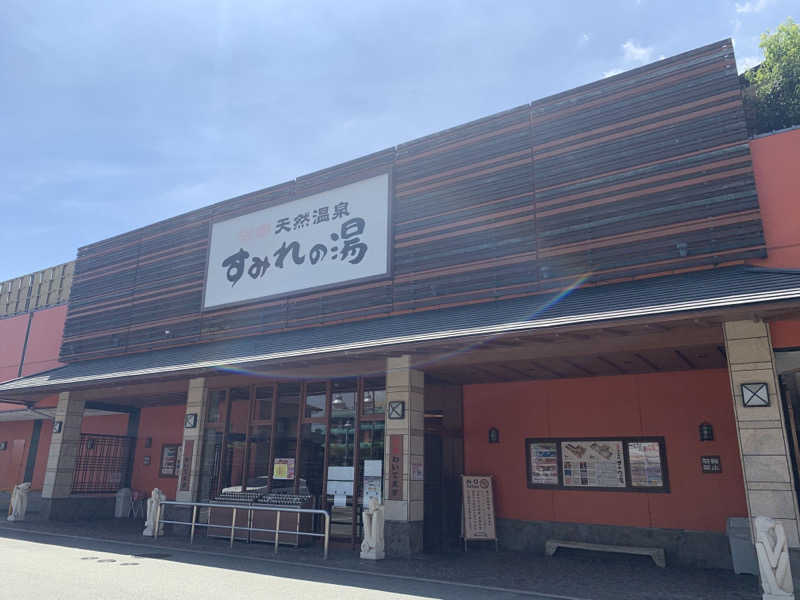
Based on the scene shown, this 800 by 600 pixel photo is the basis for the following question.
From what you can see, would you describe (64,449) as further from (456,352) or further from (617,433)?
(617,433)

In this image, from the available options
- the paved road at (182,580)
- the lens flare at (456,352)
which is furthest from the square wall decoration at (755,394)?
the paved road at (182,580)

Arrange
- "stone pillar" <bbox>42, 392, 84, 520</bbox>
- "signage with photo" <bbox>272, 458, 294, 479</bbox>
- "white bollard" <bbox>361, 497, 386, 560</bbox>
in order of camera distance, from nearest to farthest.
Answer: "white bollard" <bbox>361, 497, 386, 560</bbox>
"signage with photo" <bbox>272, 458, 294, 479</bbox>
"stone pillar" <bbox>42, 392, 84, 520</bbox>

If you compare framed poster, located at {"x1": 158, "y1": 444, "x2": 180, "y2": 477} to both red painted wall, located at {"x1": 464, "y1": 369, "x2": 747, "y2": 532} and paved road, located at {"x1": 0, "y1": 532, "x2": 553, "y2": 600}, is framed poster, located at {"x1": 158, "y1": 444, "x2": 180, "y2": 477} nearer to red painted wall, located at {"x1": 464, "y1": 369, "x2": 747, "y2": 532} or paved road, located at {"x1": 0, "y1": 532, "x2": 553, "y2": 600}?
paved road, located at {"x1": 0, "y1": 532, "x2": 553, "y2": 600}

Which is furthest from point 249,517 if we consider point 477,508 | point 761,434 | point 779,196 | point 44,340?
point 44,340

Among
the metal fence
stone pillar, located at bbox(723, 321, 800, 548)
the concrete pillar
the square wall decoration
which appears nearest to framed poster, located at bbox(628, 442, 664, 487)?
stone pillar, located at bbox(723, 321, 800, 548)

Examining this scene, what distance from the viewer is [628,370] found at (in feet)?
33.3

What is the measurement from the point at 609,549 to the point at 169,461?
480 inches

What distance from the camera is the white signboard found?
1197 centimetres

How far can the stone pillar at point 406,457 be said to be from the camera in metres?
9.29

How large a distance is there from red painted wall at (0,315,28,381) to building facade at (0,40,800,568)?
20.1ft

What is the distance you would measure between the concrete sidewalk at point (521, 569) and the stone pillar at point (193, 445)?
0.99 meters

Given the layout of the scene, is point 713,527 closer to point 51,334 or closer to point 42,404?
point 42,404

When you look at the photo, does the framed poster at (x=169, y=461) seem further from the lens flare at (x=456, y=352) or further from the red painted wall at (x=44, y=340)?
the lens flare at (x=456, y=352)

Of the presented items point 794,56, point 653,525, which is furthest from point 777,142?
point 653,525
